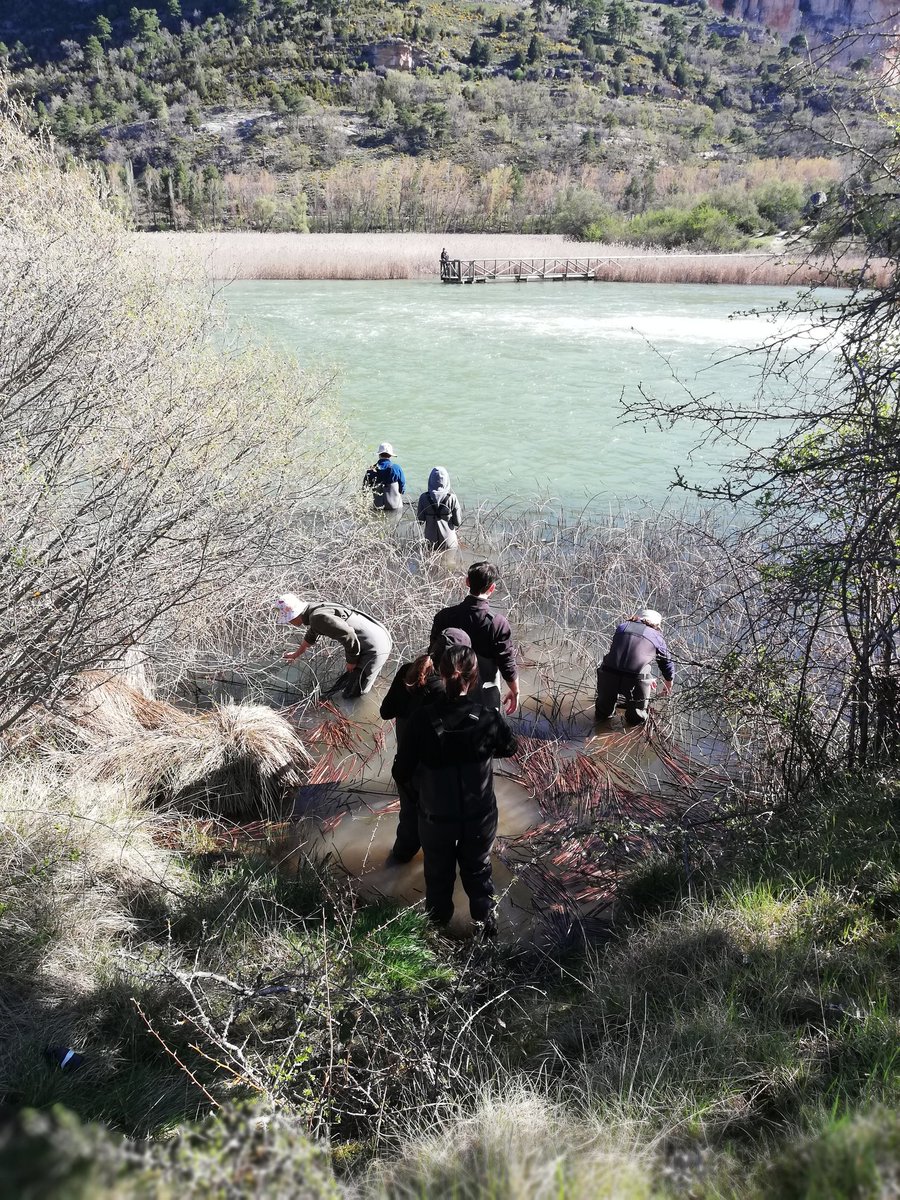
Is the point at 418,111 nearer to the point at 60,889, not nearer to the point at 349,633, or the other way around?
the point at 349,633

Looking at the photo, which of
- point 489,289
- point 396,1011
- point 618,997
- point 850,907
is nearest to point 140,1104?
point 396,1011

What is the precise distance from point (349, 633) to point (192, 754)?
5.05 feet

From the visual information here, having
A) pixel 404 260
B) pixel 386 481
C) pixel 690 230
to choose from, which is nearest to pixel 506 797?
pixel 386 481

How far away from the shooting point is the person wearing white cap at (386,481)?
982cm

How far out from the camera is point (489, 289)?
37.0 m

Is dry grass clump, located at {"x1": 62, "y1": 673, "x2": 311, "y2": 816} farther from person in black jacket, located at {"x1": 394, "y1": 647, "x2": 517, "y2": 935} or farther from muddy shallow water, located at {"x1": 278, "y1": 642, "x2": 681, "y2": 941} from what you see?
person in black jacket, located at {"x1": 394, "y1": 647, "x2": 517, "y2": 935}

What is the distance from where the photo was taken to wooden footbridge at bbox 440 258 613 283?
1526 inches

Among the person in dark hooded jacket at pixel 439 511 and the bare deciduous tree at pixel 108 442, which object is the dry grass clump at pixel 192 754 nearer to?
the bare deciduous tree at pixel 108 442

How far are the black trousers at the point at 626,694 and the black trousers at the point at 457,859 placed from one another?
111 inches

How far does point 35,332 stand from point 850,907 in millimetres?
8506

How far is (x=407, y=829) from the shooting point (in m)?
4.93

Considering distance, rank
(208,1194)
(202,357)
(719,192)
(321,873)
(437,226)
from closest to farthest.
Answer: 1. (208,1194)
2. (321,873)
3. (202,357)
4. (719,192)
5. (437,226)

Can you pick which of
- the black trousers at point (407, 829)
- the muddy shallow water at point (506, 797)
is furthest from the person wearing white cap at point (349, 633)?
the black trousers at point (407, 829)

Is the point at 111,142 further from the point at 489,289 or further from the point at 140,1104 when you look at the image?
the point at 140,1104
